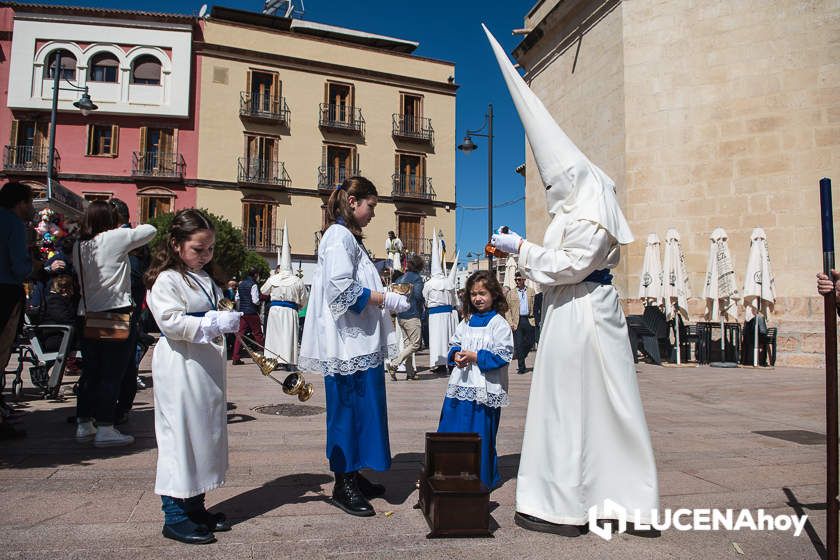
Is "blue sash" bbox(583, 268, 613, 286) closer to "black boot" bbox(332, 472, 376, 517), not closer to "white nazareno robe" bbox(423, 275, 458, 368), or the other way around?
"black boot" bbox(332, 472, 376, 517)

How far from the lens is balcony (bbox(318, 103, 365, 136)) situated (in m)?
35.5

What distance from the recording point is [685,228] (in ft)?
43.4

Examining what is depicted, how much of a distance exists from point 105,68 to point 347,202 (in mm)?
35300

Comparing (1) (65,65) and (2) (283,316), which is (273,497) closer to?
(2) (283,316)

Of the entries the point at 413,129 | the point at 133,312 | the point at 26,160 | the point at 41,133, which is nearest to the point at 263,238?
the point at 413,129

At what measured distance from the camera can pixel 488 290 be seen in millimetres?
4426

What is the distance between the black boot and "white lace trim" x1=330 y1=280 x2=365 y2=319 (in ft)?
3.16

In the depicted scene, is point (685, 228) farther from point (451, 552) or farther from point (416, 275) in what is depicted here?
point (451, 552)

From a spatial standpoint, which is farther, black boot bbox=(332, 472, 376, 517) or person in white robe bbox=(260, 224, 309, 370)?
person in white robe bbox=(260, 224, 309, 370)

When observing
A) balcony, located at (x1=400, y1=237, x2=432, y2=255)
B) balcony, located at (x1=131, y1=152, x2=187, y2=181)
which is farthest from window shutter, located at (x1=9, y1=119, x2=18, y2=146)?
balcony, located at (x1=400, y1=237, x2=432, y2=255)

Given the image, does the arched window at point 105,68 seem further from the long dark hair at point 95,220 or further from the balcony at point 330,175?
the long dark hair at point 95,220

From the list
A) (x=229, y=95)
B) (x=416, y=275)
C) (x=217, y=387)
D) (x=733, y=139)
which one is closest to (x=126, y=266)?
(x=217, y=387)

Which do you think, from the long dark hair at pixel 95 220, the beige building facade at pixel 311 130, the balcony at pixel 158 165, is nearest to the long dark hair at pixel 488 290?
the long dark hair at pixel 95 220

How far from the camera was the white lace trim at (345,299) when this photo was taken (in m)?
3.52
